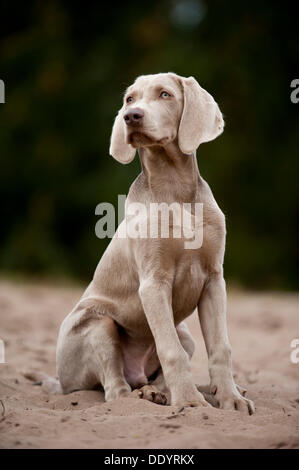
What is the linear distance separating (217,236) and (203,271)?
0.87ft

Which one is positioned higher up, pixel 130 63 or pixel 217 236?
pixel 130 63

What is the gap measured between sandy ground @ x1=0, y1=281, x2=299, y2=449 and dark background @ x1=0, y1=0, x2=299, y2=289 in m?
7.39

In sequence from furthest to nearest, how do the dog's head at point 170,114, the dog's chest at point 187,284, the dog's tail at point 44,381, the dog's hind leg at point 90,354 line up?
the dog's tail at point 44,381 < the dog's hind leg at point 90,354 < the dog's chest at point 187,284 < the dog's head at point 170,114

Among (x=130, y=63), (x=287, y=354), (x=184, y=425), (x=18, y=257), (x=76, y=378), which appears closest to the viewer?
(x=184, y=425)

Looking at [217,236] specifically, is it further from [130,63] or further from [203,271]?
[130,63]

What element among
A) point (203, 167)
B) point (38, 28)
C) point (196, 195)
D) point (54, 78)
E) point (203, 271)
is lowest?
point (203, 271)

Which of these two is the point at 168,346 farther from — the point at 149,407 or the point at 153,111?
the point at 153,111

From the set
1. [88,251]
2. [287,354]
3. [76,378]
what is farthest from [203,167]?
[76,378]

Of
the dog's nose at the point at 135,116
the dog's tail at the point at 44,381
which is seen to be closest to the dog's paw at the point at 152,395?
the dog's tail at the point at 44,381

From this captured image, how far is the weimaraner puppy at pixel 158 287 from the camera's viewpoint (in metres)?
4.23

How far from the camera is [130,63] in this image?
56.7 feet

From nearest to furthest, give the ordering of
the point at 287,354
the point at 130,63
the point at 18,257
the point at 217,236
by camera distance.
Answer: the point at 217,236, the point at 287,354, the point at 18,257, the point at 130,63

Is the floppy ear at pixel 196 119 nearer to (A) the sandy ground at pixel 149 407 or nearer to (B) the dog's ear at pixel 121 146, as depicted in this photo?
(B) the dog's ear at pixel 121 146

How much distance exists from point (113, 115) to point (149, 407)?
43.2ft
